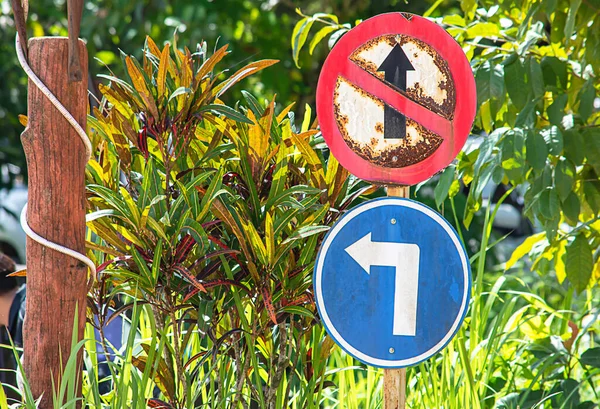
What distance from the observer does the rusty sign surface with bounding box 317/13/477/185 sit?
1923 millimetres

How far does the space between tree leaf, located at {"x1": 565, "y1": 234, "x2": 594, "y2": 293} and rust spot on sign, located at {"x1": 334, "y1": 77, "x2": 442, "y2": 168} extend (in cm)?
108

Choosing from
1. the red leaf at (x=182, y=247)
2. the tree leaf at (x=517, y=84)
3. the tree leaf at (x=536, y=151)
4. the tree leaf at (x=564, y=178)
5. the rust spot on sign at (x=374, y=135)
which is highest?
the tree leaf at (x=517, y=84)

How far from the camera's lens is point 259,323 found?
2195mm

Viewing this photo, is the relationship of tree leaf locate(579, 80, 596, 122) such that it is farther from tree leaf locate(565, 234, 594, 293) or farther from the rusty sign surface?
the rusty sign surface

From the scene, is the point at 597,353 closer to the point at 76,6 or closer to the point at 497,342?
the point at 497,342

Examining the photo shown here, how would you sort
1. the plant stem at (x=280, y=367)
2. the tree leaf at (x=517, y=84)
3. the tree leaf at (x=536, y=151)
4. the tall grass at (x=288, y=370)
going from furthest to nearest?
the tree leaf at (x=517, y=84) < the tree leaf at (x=536, y=151) < the plant stem at (x=280, y=367) < the tall grass at (x=288, y=370)

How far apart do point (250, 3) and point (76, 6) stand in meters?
4.20

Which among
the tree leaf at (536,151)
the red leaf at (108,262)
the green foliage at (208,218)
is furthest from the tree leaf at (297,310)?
the tree leaf at (536,151)

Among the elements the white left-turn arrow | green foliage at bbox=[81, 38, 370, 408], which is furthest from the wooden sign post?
green foliage at bbox=[81, 38, 370, 408]

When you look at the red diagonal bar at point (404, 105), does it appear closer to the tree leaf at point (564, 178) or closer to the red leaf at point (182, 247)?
the red leaf at point (182, 247)

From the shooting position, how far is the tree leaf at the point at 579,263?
2.71 m

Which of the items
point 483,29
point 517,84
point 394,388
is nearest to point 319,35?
point 483,29

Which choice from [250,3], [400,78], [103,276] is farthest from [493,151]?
[250,3]

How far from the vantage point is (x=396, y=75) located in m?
1.93
